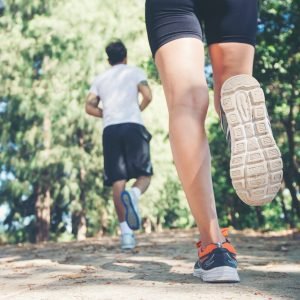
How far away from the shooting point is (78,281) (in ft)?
6.83

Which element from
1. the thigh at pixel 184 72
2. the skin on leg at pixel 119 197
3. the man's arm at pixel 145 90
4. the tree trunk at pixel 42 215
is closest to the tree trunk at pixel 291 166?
the man's arm at pixel 145 90

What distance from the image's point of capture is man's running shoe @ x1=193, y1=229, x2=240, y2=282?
6.23ft

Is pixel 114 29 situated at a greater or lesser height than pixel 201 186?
greater

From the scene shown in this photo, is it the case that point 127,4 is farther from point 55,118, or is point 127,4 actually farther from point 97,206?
point 97,206

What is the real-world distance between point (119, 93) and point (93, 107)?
28 centimetres

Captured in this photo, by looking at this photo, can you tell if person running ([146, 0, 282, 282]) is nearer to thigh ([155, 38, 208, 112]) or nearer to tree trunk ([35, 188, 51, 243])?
thigh ([155, 38, 208, 112])

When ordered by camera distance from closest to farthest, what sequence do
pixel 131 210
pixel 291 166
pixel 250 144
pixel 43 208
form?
pixel 250 144
pixel 131 210
pixel 291 166
pixel 43 208

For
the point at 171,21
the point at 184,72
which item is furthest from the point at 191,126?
the point at 171,21

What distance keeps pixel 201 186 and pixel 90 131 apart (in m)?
11.7

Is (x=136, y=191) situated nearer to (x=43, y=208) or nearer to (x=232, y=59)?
(x=232, y=59)

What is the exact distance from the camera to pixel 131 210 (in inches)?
153

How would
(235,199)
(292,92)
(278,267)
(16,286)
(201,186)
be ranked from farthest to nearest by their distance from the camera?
(235,199), (292,92), (278,267), (16,286), (201,186)

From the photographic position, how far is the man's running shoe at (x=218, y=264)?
190 cm

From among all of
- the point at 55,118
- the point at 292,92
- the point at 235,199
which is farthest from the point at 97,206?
the point at 292,92
